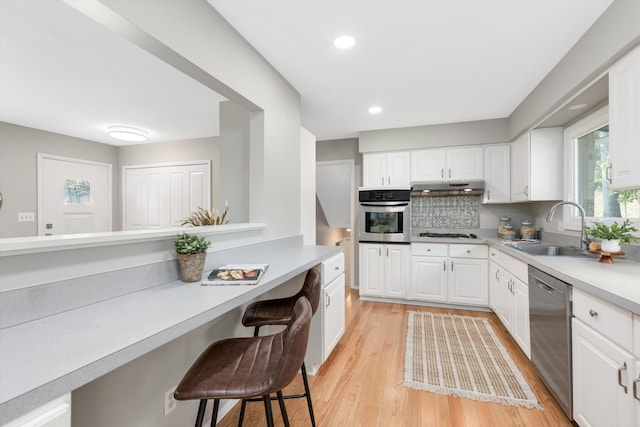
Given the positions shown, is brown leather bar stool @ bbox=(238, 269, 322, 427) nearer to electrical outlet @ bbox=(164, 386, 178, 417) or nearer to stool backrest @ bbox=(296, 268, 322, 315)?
stool backrest @ bbox=(296, 268, 322, 315)

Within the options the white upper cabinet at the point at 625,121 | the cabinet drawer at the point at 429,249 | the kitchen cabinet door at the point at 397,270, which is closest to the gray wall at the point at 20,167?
the kitchen cabinet door at the point at 397,270

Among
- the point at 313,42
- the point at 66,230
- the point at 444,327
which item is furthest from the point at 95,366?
the point at 66,230

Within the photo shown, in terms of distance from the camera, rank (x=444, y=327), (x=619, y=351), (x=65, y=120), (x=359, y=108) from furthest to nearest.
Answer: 1. (x=65, y=120)
2. (x=359, y=108)
3. (x=444, y=327)
4. (x=619, y=351)

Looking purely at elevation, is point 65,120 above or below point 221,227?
above

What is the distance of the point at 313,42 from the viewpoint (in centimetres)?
202

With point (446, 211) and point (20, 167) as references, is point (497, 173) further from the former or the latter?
point (20, 167)

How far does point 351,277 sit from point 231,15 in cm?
382

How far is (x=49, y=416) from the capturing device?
1.91 ft

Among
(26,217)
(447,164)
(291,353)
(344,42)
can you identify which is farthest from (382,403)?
(26,217)

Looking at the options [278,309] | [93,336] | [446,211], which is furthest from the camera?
[446,211]

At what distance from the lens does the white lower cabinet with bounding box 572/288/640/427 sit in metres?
1.20

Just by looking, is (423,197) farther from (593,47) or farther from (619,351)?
(619,351)

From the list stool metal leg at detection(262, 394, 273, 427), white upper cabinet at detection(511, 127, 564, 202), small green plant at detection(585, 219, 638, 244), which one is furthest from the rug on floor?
white upper cabinet at detection(511, 127, 564, 202)

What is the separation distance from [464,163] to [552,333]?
8.04 feet
